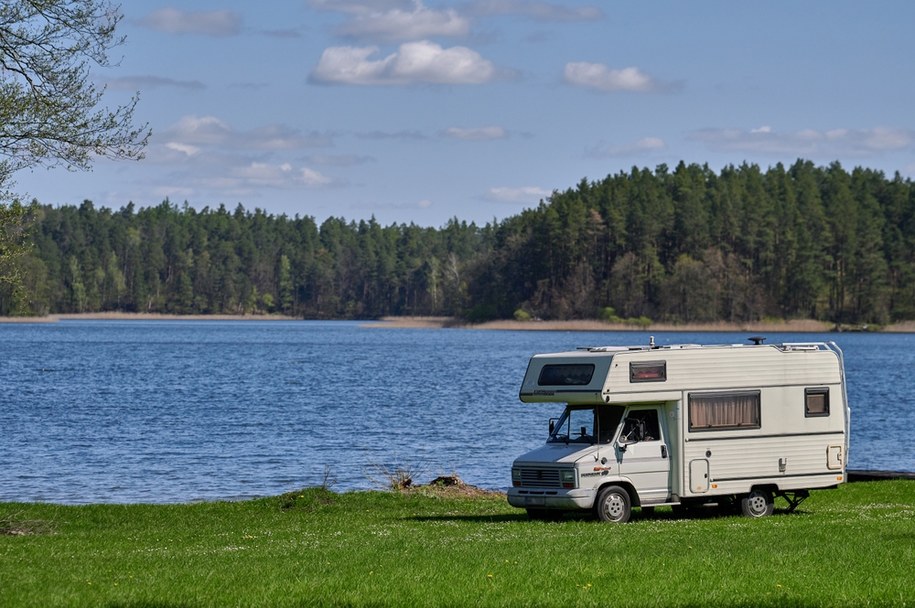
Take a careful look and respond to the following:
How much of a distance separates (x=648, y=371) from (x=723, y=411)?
1.85 metres

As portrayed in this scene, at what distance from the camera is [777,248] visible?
17238 centimetres

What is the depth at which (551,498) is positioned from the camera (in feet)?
76.9

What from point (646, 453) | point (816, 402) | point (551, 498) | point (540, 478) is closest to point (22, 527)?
point (540, 478)

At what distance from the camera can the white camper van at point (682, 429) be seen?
2359 centimetres

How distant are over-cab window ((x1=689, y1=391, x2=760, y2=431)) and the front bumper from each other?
8.59 ft

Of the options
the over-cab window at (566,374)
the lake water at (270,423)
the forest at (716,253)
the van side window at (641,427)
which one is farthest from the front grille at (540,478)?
the forest at (716,253)

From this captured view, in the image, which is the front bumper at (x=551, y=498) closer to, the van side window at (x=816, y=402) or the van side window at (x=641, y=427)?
the van side window at (x=641, y=427)

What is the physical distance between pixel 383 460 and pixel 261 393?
32807 millimetres

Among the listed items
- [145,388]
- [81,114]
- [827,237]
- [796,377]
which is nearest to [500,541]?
[796,377]

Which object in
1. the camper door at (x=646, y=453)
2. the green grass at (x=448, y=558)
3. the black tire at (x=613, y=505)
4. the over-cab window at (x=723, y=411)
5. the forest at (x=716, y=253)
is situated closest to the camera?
the green grass at (x=448, y=558)

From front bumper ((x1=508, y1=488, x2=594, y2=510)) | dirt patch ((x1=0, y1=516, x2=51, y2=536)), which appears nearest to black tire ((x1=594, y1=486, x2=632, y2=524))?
front bumper ((x1=508, y1=488, x2=594, y2=510))

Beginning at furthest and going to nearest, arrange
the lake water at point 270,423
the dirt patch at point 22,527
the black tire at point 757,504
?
the lake water at point 270,423
the black tire at point 757,504
the dirt patch at point 22,527

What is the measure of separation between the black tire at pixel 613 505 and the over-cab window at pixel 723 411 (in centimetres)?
190

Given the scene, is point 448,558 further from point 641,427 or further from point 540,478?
point 641,427
